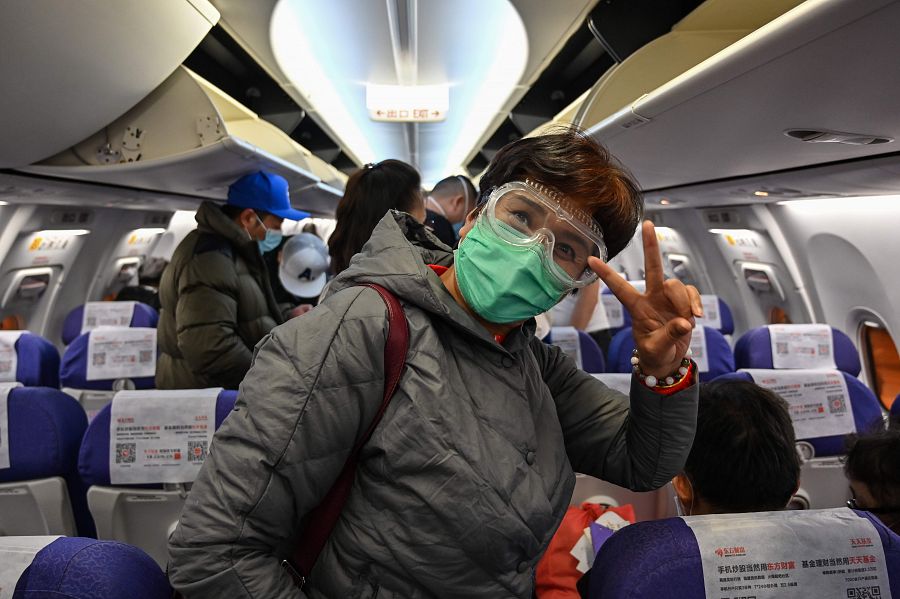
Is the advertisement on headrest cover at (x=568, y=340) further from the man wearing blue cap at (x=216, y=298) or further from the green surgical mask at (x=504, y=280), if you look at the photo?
the green surgical mask at (x=504, y=280)

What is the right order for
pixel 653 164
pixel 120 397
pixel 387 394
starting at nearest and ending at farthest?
pixel 387 394, pixel 120 397, pixel 653 164

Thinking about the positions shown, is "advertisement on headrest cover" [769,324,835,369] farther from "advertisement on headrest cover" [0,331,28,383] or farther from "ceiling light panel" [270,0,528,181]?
"advertisement on headrest cover" [0,331,28,383]

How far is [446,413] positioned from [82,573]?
68cm

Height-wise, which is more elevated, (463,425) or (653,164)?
(653,164)

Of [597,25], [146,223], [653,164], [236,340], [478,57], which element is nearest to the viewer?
[236,340]

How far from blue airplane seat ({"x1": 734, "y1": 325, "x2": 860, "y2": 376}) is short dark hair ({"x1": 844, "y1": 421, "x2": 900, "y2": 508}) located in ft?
6.42

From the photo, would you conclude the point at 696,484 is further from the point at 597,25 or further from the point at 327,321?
the point at 597,25

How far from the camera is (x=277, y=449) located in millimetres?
969

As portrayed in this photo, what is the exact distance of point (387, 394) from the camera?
1065 millimetres

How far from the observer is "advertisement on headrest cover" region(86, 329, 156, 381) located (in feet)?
12.9

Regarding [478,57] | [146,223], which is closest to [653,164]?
[478,57]

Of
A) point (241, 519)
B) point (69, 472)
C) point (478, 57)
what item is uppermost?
point (478, 57)

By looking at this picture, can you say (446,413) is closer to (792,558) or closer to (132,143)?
(792,558)

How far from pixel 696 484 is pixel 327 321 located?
1166 mm
